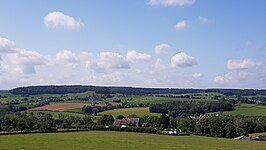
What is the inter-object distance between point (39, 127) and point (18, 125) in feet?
15.6

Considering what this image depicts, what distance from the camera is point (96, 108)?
165500mm

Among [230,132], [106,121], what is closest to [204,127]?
[230,132]

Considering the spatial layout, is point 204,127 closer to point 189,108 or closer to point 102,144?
point 102,144

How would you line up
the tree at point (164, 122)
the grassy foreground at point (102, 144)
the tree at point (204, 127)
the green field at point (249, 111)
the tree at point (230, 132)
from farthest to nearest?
the green field at point (249, 111), the tree at point (164, 122), the tree at point (204, 127), the tree at point (230, 132), the grassy foreground at point (102, 144)

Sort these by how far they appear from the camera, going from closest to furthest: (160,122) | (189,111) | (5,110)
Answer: (160,122) < (5,110) < (189,111)

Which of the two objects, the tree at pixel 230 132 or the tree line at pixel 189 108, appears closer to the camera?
the tree at pixel 230 132

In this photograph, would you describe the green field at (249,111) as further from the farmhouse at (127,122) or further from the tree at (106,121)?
the tree at (106,121)

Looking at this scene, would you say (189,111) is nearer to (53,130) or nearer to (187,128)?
(187,128)

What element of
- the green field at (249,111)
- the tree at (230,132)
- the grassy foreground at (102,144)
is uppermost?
the green field at (249,111)

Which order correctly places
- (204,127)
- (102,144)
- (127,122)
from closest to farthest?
(102,144)
(204,127)
(127,122)

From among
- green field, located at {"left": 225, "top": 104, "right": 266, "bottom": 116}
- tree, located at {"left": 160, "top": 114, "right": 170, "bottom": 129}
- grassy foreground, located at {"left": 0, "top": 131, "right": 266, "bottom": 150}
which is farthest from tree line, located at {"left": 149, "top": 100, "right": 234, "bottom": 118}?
grassy foreground, located at {"left": 0, "top": 131, "right": 266, "bottom": 150}

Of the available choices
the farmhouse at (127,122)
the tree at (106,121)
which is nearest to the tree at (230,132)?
the farmhouse at (127,122)

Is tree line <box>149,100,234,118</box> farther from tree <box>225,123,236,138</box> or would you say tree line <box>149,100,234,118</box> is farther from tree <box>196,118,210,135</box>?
tree <box>225,123,236,138</box>

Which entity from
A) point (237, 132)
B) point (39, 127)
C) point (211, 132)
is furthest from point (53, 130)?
point (237, 132)
